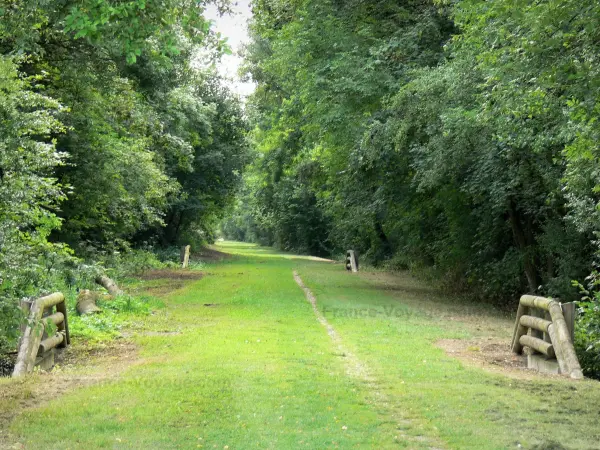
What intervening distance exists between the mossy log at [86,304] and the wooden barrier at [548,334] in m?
Result: 9.16

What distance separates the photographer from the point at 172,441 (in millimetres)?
6188

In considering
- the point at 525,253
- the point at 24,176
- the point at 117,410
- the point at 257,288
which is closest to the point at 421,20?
the point at 525,253

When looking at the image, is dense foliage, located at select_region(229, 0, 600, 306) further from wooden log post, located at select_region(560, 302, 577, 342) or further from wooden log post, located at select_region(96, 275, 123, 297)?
wooden log post, located at select_region(96, 275, 123, 297)

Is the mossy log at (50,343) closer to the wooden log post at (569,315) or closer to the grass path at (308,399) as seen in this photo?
the grass path at (308,399)

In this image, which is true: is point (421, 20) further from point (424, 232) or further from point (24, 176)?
point (24, 176)

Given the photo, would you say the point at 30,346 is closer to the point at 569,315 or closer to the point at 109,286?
the point at 569,315

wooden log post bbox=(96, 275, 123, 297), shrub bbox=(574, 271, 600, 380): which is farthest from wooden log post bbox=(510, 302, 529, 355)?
wooden log post bbox=(96, 275, 123, 297)

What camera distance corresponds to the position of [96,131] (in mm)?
23094

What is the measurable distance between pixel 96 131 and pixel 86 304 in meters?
8.76

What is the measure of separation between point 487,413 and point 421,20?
1623 centimetres

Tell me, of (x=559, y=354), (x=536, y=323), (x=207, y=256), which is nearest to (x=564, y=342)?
(x=559, y=354)

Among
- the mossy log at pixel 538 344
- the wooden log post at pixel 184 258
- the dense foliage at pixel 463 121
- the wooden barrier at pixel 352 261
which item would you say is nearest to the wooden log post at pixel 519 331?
the mossy log at pixel 538 344

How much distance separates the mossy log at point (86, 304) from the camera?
15.8 metres

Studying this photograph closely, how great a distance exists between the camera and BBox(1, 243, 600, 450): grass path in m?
6.34
